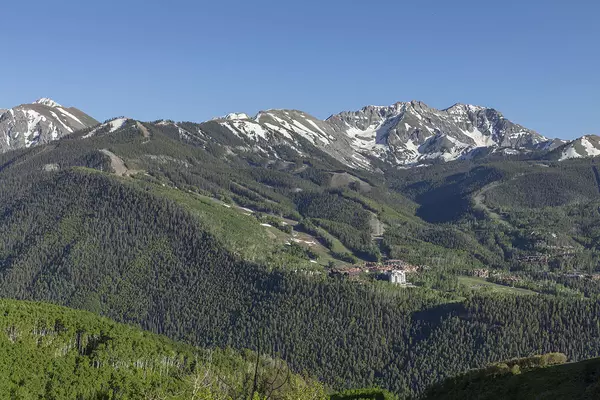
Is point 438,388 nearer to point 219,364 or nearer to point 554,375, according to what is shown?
point 554,375

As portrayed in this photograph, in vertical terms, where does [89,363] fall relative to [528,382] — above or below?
below

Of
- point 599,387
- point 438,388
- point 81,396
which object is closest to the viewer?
point 599,387

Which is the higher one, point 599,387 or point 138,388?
point 599,387

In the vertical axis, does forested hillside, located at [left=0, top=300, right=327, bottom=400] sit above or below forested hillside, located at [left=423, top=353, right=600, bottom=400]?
below

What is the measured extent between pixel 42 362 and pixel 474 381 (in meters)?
103

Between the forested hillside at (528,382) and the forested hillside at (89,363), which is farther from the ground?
the forested hillside at (528,382)

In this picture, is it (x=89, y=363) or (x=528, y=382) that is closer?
(x=528, y=382)

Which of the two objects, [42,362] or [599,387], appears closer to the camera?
[599,387]

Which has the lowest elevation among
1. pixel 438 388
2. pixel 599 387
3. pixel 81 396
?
pixel 81 396

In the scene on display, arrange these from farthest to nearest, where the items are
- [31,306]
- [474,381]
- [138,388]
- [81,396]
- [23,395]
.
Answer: [31,306], [138,388], [81,396], [23,395], [474,381]

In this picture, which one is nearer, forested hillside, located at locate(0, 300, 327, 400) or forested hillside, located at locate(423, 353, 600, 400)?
forested hillside, located at locate(423, 353, 600, 400)

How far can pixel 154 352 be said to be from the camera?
17412 centimetres

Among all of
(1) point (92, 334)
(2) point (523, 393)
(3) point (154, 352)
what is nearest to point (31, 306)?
(1) point (92, 334)

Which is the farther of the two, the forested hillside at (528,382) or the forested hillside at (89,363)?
the forested hillside at (89,363)
